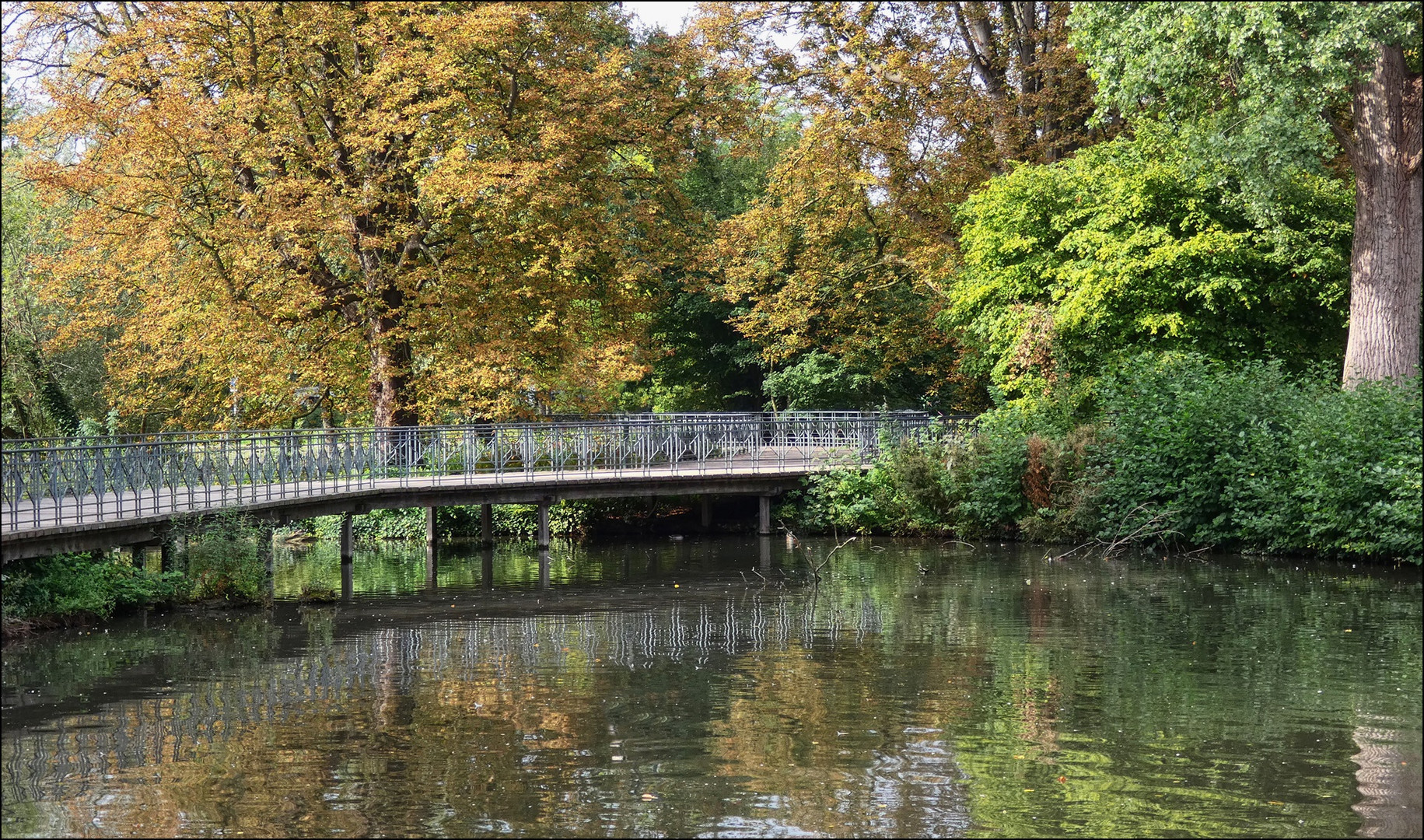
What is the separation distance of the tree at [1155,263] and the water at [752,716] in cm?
735

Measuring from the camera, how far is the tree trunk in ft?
76.3

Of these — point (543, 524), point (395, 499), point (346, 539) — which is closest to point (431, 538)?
point (543, 524)

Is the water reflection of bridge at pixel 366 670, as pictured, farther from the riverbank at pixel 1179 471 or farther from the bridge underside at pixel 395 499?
the riverbank at pixel 1179 471

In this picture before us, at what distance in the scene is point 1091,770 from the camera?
995 cm

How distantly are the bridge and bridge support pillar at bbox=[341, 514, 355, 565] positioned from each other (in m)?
0.04

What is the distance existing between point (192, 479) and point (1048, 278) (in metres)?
17.7

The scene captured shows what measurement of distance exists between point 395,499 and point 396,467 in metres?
1.87

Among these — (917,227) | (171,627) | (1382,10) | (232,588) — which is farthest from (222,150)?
(1382,10)

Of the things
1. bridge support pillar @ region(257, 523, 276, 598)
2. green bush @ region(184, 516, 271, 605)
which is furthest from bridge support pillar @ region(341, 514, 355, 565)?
green bush @ region(184, 516, 271, 605)

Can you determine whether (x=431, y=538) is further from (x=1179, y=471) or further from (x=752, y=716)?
(x=752, y=716)

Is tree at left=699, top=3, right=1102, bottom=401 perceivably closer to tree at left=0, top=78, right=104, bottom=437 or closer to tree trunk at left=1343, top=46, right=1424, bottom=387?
tree trunk at left=1343, top=46, right=1424, bottom=387

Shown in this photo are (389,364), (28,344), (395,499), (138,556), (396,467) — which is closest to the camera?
(138,556)

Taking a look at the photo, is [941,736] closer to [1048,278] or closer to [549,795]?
[549,795]

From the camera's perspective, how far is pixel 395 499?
25578 mm
